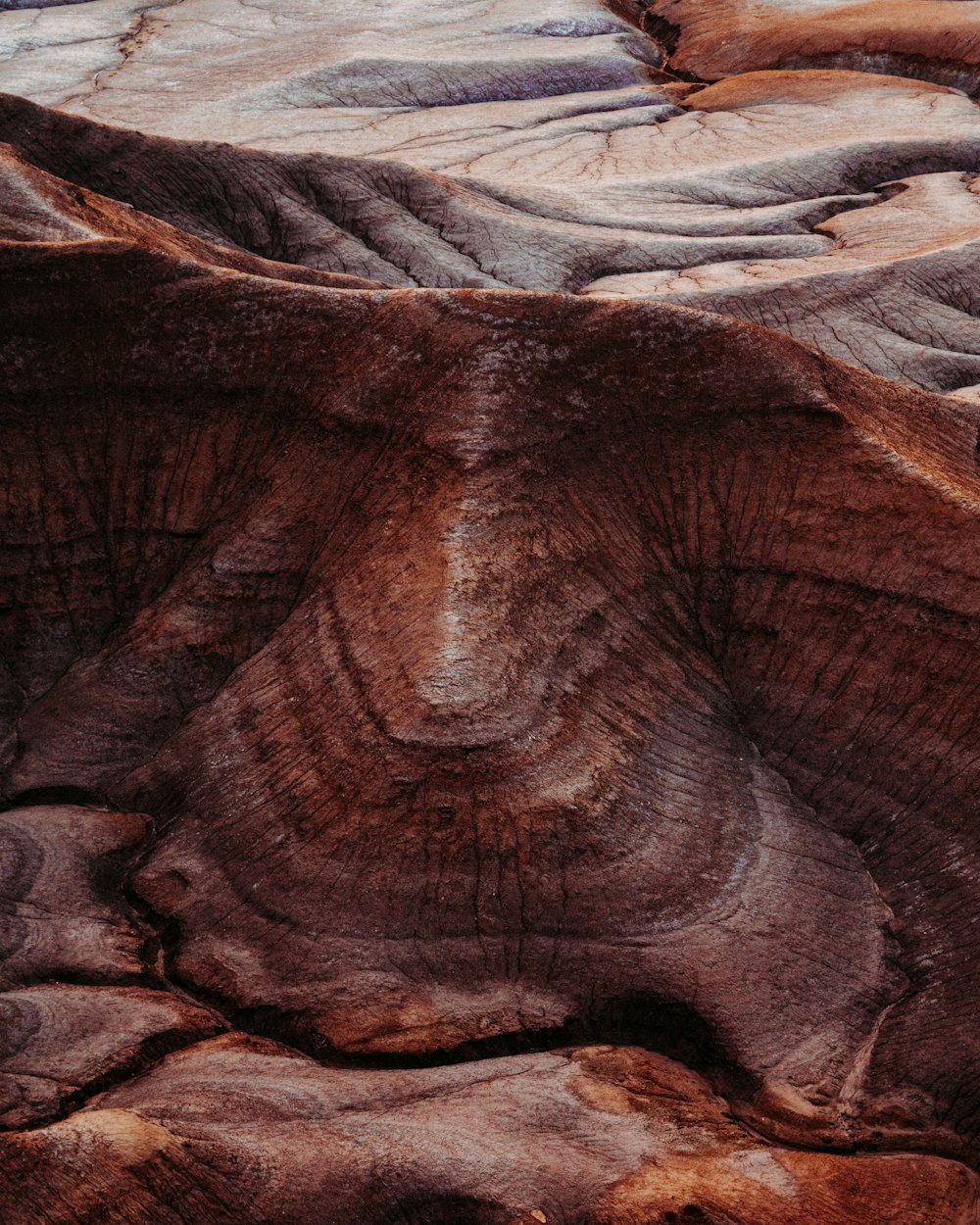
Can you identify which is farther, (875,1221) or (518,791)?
(518,791)

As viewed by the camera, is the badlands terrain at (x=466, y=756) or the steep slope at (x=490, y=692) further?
the steep slope at (x=490, y=692)

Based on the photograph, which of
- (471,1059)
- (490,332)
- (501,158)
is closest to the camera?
(471,1059)

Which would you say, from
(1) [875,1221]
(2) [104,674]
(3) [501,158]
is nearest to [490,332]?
(2) [104,674]

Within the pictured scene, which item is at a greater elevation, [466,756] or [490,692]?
[490,692]

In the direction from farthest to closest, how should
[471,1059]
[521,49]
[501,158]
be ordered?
[521,49] → [501,158] → [471,1059]

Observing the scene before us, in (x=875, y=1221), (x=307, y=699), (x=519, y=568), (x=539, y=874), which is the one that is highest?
(x=519, y=568)

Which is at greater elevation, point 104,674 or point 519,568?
point 519,568

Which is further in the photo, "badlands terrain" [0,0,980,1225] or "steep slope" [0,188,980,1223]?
"steep slope" [0,188,980,1223]

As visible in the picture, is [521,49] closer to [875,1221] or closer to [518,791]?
[518,791]
